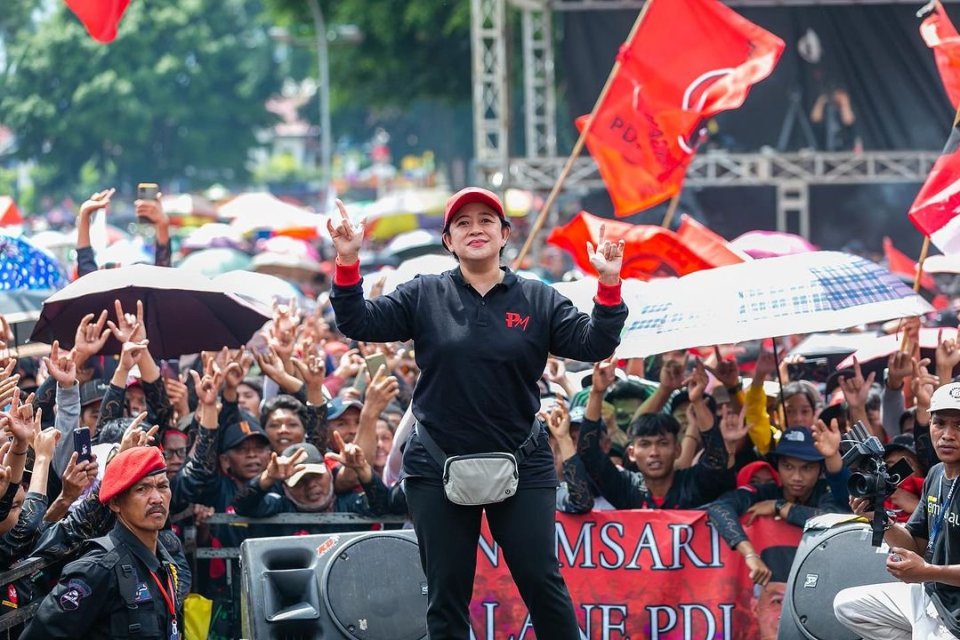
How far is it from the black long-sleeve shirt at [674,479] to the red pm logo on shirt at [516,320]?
7.10 ft

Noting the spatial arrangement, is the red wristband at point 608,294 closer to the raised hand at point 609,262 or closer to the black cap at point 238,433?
the raised hand at point 609,262

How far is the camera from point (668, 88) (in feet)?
37.2

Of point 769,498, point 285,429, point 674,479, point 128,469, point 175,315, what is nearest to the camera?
point 128,469

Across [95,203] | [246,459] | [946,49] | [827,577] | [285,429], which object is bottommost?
[827,577]

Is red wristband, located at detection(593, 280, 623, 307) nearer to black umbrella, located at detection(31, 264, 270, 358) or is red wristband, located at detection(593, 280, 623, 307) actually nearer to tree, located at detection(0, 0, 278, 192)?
black umbrella, located at detection(31, 264, 270, 358)

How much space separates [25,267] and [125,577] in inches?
213

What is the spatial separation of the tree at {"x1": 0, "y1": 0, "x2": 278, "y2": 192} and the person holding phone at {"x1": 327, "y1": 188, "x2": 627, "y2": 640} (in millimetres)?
53418

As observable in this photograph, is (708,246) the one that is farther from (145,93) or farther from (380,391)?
(145,93)

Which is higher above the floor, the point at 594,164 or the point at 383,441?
the point at 594,164

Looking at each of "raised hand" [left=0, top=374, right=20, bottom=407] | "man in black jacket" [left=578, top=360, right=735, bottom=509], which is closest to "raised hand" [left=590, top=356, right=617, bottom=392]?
"man in black jacket" [left=578, top=360, right=735, bottom=509]

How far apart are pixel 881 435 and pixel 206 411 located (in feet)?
11.4

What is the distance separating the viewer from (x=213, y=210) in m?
35.9

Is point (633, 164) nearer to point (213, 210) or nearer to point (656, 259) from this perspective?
point (656, 259)

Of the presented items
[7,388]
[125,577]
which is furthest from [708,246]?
[125,577]
